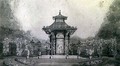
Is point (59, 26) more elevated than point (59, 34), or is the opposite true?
point (59, 26)

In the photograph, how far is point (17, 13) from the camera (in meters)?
7.43

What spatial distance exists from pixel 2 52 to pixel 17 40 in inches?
12.7

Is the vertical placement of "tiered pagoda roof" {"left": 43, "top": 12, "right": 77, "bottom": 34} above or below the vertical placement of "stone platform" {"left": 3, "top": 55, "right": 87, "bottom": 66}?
above

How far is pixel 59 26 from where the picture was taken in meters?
7.32

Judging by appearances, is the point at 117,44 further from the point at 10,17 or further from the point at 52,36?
the point at 10,17

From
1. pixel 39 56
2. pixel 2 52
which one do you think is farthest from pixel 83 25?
pixel 2 52

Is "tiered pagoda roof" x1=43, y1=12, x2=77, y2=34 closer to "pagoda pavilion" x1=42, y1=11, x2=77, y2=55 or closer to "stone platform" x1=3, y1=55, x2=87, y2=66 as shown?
"pagoda pavilion" x1=42, y1=11, x2=77, y2=55

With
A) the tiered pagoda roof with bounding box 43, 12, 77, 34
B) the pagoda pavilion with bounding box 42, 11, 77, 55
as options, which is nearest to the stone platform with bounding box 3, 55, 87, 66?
the pagoda pavilion with bounding box 42, 11, 77, 55

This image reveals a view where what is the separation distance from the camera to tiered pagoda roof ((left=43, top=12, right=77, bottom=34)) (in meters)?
7.31

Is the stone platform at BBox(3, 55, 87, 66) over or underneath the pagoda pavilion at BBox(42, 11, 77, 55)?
underneath

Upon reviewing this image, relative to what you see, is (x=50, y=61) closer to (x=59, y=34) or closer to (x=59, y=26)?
(x=59, y=34)

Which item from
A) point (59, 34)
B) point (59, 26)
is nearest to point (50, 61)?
point (59, 34)

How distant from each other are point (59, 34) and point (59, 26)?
133mm

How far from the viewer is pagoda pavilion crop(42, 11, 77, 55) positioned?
287 inches
